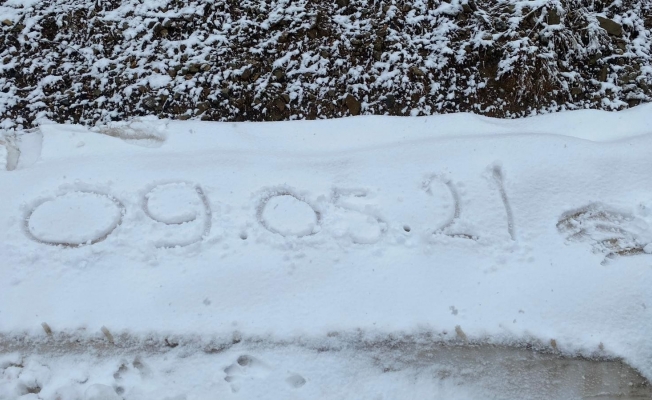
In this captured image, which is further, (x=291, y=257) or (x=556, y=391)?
(x=291, y=257)

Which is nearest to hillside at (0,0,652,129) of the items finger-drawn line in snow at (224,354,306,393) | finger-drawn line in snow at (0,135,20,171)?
finger-drawn line in snow at (0,135,20,171)

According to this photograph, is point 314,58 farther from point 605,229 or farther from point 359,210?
point 605,229

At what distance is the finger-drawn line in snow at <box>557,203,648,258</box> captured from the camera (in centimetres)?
233

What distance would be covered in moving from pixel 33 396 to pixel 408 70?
2447mm

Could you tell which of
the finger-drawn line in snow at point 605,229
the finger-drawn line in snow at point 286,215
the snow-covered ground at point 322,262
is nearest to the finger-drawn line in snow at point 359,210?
the snow-covered ground at point 322,262

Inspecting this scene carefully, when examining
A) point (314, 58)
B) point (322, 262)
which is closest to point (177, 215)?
point (322, 262)

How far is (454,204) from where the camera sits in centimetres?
244

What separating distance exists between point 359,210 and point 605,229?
1.16m

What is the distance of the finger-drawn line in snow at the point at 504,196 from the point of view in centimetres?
237

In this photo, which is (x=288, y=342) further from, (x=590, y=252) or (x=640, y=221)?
(x=640, y=221)

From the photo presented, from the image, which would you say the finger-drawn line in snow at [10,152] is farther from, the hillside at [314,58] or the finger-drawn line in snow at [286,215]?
the finger-drawn line in snow at [286,215]

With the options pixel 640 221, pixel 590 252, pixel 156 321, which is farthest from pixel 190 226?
pixel 640 221

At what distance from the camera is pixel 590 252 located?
7.59 ft

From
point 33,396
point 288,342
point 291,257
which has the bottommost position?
point 33,396
